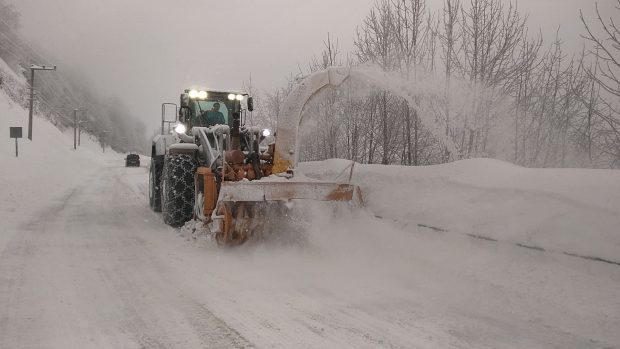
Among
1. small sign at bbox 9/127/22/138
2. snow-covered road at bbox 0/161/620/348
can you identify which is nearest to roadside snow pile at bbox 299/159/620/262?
snow-covered road at bbox 0/161/620/348

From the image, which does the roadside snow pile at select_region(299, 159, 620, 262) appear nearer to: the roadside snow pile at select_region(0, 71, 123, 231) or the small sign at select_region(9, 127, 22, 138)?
the roadside snow pile at select_region(0, 71, 123, 231)

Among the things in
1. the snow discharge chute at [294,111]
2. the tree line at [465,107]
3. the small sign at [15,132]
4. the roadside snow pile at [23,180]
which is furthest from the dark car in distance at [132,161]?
the snow discharge chute at [294,111]

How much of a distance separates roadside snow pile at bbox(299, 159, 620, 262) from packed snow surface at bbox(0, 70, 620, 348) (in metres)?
0.01

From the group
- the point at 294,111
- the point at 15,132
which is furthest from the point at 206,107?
the point at 15,132

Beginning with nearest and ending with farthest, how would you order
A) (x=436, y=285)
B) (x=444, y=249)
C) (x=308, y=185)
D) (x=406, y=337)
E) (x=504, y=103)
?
(x=406, y=337)
(x=436, y=285)
(x=444, y=249)
(x=308, y=185)
(x=504, y=103)

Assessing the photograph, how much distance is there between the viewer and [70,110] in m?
77.1

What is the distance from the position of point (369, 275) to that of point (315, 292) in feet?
2.70

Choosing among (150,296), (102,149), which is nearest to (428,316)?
(150,296)

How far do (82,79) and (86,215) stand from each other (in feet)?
367

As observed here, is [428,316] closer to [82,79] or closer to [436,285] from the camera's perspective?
[436,285]

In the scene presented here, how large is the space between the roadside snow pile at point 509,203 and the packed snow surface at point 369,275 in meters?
0.01

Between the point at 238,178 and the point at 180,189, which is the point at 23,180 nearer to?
the point at 180,189

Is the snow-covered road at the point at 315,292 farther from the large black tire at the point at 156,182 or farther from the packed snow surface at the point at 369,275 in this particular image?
the large black tire at the point at 156,182

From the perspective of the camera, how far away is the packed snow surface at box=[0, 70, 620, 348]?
10.3 feet
